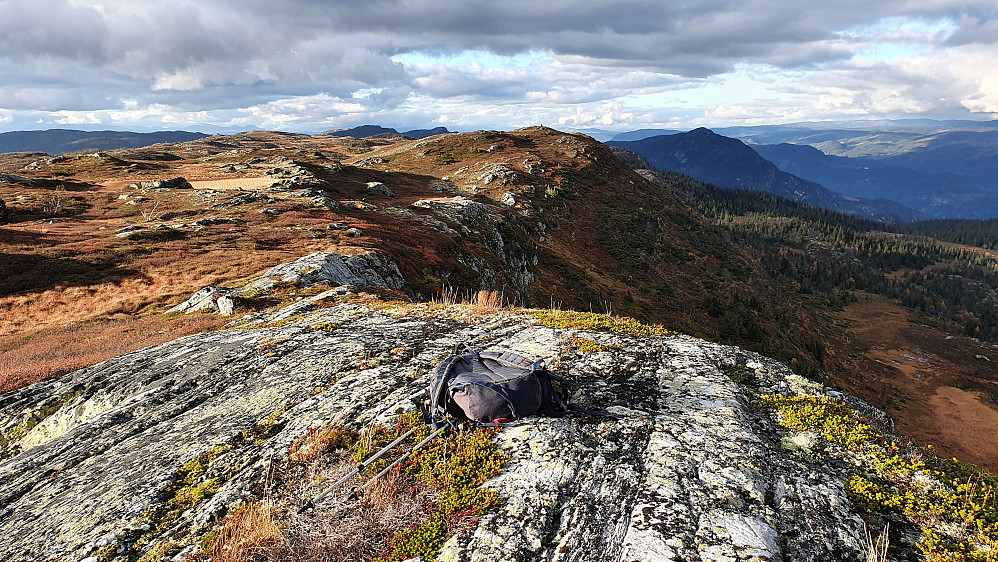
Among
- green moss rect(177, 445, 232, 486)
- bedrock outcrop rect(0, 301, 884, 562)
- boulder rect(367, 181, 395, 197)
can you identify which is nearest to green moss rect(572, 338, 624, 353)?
bedrock outcrop rect(0, 301, 884, 562)

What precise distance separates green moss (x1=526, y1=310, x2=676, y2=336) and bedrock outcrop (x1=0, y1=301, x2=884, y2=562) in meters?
0.52

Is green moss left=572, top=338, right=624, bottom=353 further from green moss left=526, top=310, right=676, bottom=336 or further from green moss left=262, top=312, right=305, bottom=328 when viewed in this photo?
green moss left=262, top=312, right=305, bottom=328

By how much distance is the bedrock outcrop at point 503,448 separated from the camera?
4.96 m

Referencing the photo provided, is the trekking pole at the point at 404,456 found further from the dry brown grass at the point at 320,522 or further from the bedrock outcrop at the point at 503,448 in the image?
the bedrock outcrop at the point at 503,448

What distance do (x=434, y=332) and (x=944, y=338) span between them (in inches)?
5813

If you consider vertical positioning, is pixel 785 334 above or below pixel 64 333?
below

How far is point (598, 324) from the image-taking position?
1144 centimetres

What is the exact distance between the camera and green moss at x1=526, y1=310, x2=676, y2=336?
36.6ft

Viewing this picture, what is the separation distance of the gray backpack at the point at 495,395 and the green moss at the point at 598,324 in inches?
159

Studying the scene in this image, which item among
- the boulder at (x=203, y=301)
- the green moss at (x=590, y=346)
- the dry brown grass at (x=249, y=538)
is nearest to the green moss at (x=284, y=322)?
the boulder at (x=203, y=301)

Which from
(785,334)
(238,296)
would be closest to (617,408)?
(238,296)

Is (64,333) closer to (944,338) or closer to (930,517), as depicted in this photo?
(930,517)

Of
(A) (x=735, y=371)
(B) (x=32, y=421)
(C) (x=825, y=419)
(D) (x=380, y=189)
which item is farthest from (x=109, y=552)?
(D) (x=380, y=189)

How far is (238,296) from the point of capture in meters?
18.3
